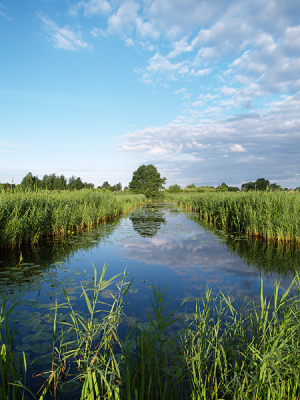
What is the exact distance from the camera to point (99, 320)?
326 centimetres

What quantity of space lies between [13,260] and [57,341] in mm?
4304

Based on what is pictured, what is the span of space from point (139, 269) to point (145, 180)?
50048 mm

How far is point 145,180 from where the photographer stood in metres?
55.4

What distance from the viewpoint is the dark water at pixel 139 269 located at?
386 cm

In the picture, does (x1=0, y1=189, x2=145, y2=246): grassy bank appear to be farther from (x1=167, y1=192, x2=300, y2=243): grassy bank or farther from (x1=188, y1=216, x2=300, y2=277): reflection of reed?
(x1=167, y1=192, x2=300, y2=243): grassy bank

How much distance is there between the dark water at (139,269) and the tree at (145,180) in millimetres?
Result: 42593

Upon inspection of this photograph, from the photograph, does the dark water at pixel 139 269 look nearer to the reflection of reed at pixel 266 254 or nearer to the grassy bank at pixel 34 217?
the reflection of reed at pixel 266 254

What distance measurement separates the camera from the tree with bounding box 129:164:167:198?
52.8m

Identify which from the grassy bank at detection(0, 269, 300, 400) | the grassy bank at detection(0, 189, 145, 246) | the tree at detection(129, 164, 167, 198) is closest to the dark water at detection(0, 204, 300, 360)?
the grassy bank at detection(0, 189, 145, 246)

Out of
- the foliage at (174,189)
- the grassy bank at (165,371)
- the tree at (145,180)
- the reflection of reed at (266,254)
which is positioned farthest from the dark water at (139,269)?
the foliage at (174,189)

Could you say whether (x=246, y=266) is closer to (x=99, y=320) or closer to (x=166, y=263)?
(x=166, y=263)

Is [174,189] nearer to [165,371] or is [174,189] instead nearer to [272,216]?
[272,216]

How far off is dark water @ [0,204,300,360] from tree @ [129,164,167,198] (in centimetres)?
4259

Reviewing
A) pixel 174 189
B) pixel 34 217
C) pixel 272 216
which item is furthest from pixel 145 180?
pixel 34 217
